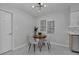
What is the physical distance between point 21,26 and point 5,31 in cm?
40

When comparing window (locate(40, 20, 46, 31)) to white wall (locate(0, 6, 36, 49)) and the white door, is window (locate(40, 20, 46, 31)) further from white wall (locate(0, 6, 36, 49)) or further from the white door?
the white door

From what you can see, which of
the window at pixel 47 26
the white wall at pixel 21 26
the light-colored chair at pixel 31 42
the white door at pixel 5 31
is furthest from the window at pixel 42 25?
the white door at pixel 5 31

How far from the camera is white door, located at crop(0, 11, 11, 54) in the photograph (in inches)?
69.0

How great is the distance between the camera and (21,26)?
1.97 meters

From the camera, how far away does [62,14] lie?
171 cm

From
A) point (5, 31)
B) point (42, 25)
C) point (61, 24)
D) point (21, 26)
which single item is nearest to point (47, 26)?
point (42, 25)

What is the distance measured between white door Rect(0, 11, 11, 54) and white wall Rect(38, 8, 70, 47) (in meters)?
0.83

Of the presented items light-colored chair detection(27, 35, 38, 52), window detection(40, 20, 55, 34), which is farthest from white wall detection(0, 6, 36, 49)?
window detection(40, 20, 55, 34)

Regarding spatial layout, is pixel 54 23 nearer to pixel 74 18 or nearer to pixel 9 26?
pixel 74 18

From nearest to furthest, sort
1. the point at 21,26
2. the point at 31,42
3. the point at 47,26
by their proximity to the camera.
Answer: the point at 47,26 < the point at 31,42 < the point at 21,26

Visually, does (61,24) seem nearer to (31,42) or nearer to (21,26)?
(31,42)

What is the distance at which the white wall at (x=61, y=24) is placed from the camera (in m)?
1.66

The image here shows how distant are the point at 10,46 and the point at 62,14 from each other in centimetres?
145

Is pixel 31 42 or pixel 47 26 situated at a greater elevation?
pixel 47 26
